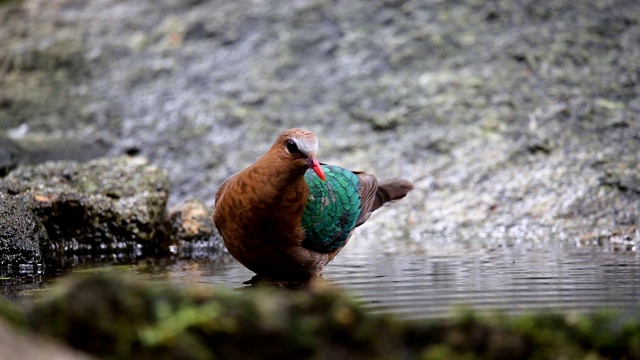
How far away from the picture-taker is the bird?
517cm

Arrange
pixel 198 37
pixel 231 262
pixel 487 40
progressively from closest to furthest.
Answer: pixel 231 262, pixel 487 40, pixel 198 37

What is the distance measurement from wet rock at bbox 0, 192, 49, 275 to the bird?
5.07 feet

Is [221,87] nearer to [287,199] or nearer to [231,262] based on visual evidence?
[231,262]

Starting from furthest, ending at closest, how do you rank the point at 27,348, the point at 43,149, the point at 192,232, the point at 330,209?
1. the point at 43,149
2. the point at 192,232
3. the point at 330,209
4. the point at 27,348

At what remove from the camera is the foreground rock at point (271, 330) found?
2227 mm

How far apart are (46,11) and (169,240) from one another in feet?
21.5

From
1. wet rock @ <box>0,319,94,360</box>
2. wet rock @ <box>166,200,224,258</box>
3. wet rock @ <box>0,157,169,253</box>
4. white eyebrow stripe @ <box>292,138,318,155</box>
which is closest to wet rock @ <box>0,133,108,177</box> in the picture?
wet rock @ <box>0,157,169,253</box>

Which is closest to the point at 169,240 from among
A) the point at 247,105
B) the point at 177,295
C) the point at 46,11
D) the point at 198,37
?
the point at 247,105

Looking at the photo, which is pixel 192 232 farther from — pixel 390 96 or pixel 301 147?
pixel 390 96

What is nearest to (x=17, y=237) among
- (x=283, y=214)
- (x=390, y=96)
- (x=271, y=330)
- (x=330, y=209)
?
(x=283, y=214)

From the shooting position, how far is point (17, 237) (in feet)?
19.9

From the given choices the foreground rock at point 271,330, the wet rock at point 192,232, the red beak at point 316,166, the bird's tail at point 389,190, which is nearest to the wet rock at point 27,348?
the foreground rock at point 271,330

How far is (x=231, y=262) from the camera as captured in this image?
6.52 metres

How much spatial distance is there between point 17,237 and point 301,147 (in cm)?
241
